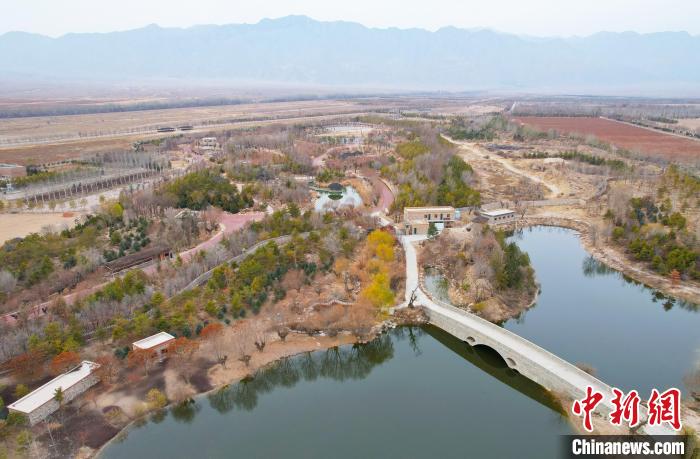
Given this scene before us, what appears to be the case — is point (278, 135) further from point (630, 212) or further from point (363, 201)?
point (630, 212)

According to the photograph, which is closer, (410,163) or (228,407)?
(228,407)

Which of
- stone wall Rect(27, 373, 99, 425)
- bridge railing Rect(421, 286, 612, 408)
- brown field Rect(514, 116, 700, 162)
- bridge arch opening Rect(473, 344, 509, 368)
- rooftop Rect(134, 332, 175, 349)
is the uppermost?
brown field Rect(514, 116, 700, 162)

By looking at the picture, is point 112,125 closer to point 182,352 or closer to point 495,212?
point 495,212

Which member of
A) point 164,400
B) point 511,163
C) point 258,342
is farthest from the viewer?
point 511,163

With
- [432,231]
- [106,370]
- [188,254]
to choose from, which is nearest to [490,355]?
[432,231]

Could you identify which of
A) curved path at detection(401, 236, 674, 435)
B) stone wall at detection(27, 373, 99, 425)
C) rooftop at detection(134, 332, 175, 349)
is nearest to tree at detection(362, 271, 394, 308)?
curved path at detection(401, 236, 674, 435)

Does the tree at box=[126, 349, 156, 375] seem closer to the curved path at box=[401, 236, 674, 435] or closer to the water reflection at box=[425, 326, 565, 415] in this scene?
the curved path at box=[401, 236, 674, 435]

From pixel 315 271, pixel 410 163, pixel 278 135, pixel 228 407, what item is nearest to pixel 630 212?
pixel 410 163
